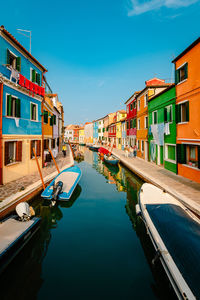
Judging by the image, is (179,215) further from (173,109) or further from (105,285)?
(173,109)

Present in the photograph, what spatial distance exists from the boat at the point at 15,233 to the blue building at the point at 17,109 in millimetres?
4597

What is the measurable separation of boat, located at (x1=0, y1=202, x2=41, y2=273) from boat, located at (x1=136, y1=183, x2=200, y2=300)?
412 centimetres

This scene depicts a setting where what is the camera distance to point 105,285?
440 centimetres

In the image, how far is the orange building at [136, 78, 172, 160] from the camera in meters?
18.9

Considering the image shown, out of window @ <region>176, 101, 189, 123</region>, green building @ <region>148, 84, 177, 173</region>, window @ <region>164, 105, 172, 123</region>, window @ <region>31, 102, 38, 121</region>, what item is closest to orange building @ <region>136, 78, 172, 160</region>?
green building @ <region>148, 84, 177, 173</region>

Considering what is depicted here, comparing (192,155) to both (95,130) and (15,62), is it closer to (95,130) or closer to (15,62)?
(15,62)

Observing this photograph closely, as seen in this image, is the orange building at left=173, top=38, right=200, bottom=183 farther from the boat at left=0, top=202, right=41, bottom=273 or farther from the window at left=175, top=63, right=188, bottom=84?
the boat at left=0, top=202, right=41, bottom=273

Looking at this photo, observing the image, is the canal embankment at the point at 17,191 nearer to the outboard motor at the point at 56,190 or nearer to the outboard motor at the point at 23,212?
the outboard motor at the point at 23,212

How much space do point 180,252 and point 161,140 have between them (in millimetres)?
12522

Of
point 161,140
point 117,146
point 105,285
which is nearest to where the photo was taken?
point 105,285

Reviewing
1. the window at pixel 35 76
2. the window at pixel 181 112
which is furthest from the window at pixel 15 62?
the window at pixel 181 112

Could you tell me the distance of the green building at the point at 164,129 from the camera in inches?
540

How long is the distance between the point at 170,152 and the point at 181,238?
439 inches

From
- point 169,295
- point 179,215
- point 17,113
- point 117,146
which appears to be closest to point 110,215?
point 179,215
